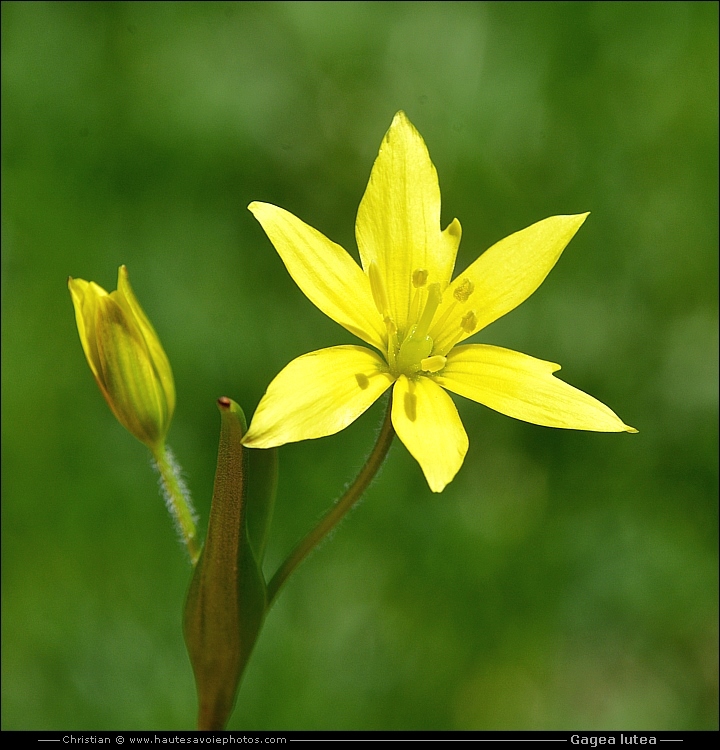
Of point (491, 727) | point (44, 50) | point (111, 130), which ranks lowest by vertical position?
point (491, 727)

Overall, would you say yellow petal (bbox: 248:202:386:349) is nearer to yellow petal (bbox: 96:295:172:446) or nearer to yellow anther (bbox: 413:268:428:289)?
yellow anther (bbox: 413:268:428:289)

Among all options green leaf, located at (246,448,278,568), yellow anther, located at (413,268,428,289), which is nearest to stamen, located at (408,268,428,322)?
yellow anther, located at (413,268,428,289)

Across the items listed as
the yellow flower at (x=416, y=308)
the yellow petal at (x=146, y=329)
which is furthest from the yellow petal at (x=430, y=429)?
the yellow petal at (x=146, y=329)

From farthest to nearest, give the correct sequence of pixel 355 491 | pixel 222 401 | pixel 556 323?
pixel 556 323
pixel 355 491
pixel 222 401

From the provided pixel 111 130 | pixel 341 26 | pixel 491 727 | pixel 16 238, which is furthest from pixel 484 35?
pixel 491 727

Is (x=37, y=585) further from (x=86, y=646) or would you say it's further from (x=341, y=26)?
(x=341, y=26)

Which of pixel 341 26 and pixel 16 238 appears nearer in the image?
pixel 16 238

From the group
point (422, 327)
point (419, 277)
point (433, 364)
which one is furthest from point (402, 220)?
point (433, 364)
